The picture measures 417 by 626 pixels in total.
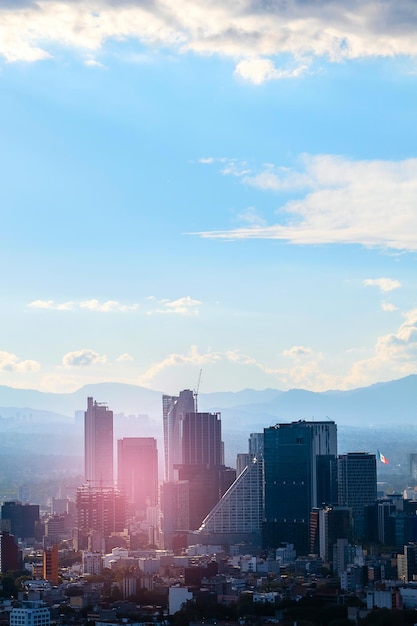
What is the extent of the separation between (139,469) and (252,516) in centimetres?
1719

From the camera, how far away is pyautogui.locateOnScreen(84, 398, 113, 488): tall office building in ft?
236

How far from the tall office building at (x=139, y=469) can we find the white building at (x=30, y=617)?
35544mm

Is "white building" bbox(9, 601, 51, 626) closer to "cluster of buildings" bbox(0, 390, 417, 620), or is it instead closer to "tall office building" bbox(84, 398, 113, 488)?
"cluster of buildings" bbox(0, 390, 417, 620)

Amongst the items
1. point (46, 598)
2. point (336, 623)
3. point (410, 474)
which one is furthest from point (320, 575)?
point (410, 474)

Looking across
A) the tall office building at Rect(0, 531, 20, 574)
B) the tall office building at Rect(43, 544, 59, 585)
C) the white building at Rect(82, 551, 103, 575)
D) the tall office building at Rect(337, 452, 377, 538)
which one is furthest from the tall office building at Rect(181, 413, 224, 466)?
the tall office building at Rect(43, 544, 59, 585)

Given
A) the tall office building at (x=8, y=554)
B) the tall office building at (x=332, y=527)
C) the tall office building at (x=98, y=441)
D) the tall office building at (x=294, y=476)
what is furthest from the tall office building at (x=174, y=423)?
the tall office building at (x=8, y=554)

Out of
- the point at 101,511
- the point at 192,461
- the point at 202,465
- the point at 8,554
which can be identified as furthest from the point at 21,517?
the point at 8,554

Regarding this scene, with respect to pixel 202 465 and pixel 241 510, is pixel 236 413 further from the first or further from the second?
pixel 241 510

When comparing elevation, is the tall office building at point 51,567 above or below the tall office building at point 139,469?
below

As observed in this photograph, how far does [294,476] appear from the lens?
50531mm

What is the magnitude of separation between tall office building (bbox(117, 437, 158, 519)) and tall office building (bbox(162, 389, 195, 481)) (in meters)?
0.99

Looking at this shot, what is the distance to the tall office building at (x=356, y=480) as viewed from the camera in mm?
49750

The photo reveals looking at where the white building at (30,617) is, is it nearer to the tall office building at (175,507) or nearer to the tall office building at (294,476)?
the tall office building at (294,476)

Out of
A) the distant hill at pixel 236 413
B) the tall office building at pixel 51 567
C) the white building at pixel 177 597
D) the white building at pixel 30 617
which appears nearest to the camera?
the white building at pixel 30 617
